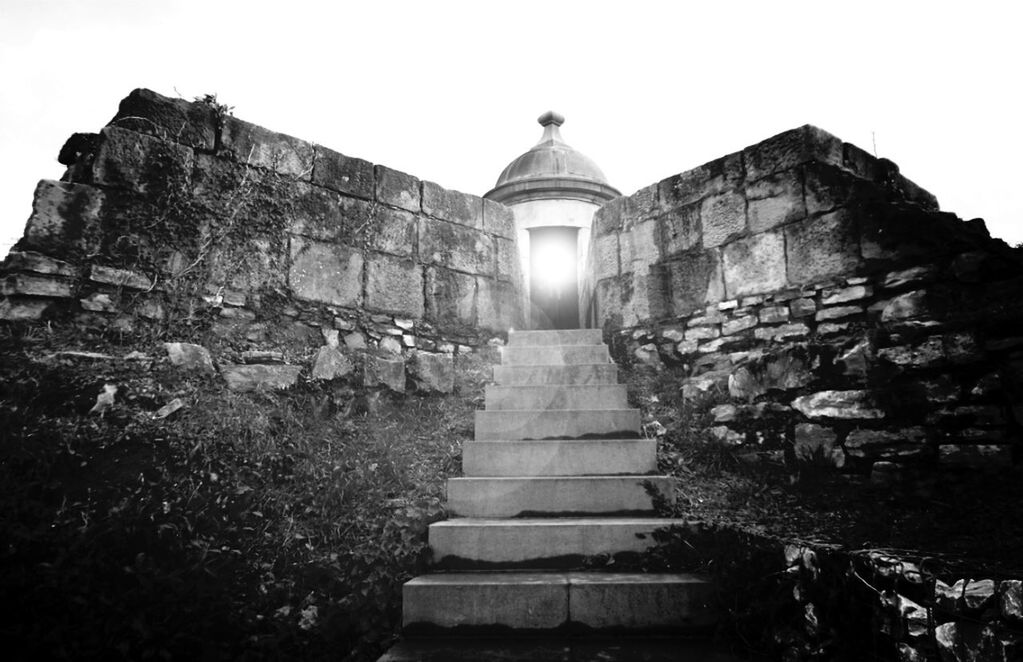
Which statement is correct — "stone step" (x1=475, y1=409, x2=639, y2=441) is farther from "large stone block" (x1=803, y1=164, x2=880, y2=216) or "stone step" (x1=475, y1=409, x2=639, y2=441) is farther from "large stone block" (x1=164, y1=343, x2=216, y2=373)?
"large stone block" (x1=164, y1=343, x2=216, y2=373)

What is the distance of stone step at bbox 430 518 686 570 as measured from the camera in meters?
3.05

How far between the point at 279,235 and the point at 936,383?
478 cm

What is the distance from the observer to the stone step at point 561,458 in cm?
369

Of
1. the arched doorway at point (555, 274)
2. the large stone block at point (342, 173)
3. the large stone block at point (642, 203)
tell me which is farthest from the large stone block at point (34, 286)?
the arched doorway at point (555, 274)

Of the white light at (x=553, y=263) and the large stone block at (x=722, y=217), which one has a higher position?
the white light at (x=553, y=263)

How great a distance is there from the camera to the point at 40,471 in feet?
9.16

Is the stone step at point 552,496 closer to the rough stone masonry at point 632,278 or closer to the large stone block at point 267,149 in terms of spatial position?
the rough stone masonry at point 632,278

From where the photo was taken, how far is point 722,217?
474cm

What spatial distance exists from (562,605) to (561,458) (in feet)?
3.74

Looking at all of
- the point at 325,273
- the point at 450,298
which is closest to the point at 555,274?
the point at 450,298

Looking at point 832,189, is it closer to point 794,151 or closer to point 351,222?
point 794,151

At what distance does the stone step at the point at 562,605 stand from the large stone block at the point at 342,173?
3502mm

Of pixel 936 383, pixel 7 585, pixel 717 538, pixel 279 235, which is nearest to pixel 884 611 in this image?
pixel 717 538

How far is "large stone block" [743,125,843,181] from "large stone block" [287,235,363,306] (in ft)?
11.7
